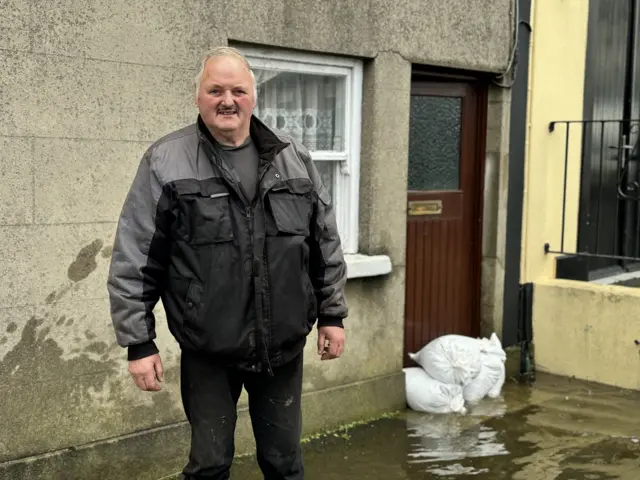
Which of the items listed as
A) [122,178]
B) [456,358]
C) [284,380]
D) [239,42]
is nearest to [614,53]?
[456,358]

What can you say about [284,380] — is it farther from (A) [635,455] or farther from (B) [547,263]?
(B) [547,263]

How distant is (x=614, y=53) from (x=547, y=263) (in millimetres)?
2398

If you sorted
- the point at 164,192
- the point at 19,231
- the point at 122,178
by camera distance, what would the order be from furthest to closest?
the point at 122,178 → the point at 19,231 → the point at 164,192

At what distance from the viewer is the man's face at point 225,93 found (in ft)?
10.9

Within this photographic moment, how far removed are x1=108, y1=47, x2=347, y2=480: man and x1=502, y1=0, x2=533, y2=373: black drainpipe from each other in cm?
378

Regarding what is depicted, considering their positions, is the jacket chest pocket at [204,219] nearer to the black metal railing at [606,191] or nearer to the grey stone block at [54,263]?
the grey stone block at [54,263]

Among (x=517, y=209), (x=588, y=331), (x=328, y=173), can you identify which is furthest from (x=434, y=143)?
(x=588, y=331)

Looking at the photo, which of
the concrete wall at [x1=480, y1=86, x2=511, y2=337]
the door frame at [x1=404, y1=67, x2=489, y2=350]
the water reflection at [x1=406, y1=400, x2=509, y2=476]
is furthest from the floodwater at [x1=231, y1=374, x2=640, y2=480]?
the door frame at [x1=404, y1=67, x2=489, y2=350]

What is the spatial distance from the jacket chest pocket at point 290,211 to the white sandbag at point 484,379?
3268 mm

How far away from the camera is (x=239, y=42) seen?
5.09m

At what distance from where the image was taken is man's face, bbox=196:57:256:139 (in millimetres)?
3316

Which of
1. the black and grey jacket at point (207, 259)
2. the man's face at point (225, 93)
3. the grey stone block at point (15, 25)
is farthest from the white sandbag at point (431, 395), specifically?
the grey stone block at point (15, 25)

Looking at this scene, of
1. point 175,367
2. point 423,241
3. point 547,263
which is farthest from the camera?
point 547,263

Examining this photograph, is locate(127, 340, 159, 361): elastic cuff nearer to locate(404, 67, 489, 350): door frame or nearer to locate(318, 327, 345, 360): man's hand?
locate(318, 327, 345, 360): man's hand
